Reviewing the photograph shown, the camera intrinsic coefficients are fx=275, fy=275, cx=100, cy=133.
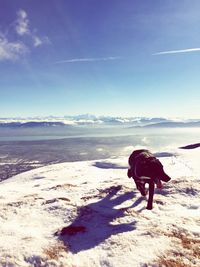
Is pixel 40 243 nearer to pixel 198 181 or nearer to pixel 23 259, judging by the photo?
pixel 23 259

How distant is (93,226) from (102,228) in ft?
1.39

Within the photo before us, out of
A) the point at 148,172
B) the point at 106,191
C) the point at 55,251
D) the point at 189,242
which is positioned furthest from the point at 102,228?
the point at 106,191

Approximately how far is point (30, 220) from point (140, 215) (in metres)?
4.72

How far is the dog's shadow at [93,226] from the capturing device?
9.56 meters

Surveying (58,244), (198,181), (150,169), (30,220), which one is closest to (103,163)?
(198,181)

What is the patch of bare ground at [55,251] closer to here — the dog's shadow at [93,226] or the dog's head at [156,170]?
the dog's shadow at [93,226]

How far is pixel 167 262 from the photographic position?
318 inches

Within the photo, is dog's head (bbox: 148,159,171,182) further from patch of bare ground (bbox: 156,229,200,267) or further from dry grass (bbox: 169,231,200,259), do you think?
patch of bare ground (bbox: 156,229,200,267)

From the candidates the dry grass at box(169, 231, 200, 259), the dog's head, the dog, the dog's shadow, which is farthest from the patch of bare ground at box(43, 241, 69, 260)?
the dog's head

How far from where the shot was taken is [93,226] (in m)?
11.0

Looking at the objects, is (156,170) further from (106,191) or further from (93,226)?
(93,226)

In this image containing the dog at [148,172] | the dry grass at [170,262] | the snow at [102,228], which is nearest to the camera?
the dry grass at [170,262]

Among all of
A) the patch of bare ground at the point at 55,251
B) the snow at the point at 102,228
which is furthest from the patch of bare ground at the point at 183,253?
the patch of bare ground at the point at 55,251

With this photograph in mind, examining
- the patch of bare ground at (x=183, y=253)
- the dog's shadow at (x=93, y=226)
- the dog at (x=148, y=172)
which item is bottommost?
the dog's shadow at (x=93, y=226)
